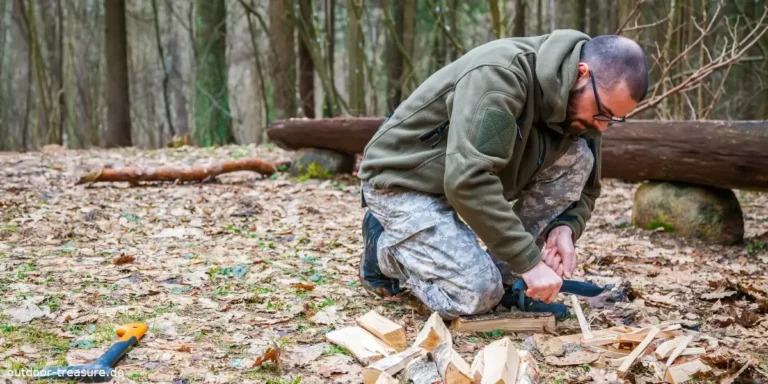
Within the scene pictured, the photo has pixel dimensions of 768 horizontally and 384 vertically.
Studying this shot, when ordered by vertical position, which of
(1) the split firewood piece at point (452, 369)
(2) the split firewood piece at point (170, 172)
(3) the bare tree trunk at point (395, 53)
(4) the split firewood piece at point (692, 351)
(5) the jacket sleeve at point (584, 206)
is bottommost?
(4) the split firewood piece at point (692, 351)

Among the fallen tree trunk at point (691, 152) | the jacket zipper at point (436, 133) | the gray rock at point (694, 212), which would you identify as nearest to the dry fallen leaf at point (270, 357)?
the jacket zipper at point (436, 133)

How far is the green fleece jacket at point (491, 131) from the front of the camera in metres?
2.42

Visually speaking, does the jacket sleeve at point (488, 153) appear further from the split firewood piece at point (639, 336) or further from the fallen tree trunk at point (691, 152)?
the fallen tree trunk at point (691, 152)

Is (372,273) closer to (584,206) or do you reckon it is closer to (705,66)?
(584,206)

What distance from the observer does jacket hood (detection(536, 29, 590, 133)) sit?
2.47 meters

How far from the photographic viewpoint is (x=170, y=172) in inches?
261

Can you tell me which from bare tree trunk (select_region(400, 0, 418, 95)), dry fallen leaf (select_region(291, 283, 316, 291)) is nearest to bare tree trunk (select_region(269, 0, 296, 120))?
bare tree trunk (select_region(400, 0, 418, 95))

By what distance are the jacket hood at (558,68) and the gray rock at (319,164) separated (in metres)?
4.98

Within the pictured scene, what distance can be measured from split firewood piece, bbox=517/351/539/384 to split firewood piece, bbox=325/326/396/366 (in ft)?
1.63

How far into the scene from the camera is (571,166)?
3.06 meters

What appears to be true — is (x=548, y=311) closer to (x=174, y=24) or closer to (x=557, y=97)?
(x=557, y=97)

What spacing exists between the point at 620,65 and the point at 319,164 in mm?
5285

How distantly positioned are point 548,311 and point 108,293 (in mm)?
2000

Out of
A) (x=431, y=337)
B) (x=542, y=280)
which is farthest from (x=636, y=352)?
(x=431, y=337)
